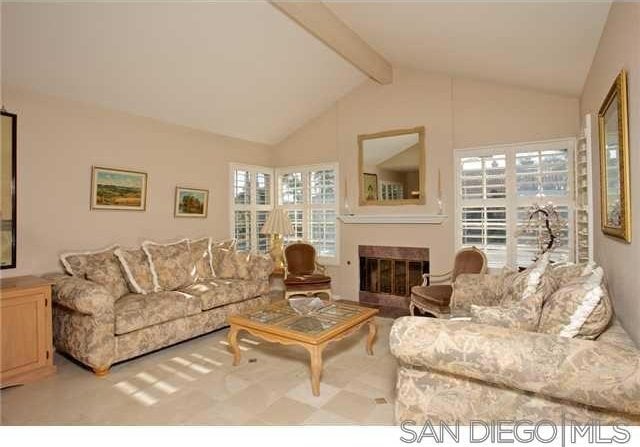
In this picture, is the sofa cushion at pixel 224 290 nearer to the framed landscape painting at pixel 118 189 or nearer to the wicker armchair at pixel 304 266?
the wicker armchair at pixel 304 266

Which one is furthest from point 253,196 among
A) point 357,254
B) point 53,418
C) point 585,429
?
point 585,429

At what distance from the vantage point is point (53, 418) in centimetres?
240

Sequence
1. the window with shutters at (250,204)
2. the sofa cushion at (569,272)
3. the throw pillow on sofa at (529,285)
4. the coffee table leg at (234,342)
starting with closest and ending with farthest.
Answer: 1. the throw pillow on sofa at (529,285)
2. the sofa cushion at (569,272)
3. the coffee table leg at (234,342)
4. the window with shutters at (250,204)

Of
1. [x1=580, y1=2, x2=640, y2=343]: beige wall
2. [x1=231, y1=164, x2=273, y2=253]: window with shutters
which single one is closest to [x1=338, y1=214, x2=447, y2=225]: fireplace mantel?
[x1=231, y1=164, x2=273, y2=253]: window with shutters

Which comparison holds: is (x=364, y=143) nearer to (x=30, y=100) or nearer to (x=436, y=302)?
(x=436, y=302)

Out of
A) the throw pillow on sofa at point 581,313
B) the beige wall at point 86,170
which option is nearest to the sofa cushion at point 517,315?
the throw pillow on sofa at point 581,313

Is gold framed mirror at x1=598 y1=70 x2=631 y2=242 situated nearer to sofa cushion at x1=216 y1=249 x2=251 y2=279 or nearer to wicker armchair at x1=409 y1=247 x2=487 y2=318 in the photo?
wicker armchair at x1=409 y1=247 x2=487 y2=318

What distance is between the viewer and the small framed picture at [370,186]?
543 cm

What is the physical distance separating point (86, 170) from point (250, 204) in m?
2.49

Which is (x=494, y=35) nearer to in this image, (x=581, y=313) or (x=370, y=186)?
(x=581, y=313)

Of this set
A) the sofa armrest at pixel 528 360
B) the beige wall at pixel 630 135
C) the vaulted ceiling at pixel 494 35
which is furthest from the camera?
the vaulted ceiling at pixel 494 35

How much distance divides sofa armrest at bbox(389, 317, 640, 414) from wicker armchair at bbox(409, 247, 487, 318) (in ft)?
6.08

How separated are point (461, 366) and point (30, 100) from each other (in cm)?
429

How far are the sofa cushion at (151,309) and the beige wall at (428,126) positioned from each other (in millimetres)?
2646
